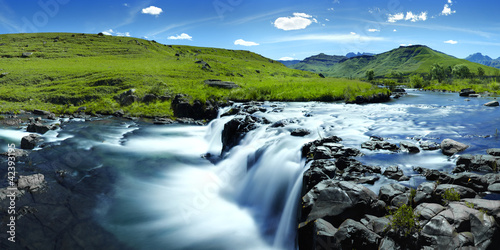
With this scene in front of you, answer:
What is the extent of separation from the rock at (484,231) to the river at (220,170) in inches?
146

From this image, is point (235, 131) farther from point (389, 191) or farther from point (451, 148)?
point (451, 148)

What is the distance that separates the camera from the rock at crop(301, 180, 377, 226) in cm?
825

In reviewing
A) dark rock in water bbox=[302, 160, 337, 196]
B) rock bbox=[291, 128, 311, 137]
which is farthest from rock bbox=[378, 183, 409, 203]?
rock bbox=[291, 128, 311, 137]

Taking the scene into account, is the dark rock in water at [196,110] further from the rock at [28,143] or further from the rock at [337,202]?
the rock at [337,202]

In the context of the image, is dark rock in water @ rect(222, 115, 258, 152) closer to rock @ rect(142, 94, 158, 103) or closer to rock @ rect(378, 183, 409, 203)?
rock @ rect(378, 183, 409, 203)

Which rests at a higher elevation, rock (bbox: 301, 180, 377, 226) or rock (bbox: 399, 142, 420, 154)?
rock (bbox: 399, 142, 420, 154)

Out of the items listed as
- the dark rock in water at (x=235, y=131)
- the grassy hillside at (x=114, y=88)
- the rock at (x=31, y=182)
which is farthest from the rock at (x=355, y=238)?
the grassy hillside at (x=114, y=88)

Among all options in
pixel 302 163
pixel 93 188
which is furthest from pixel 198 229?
pixel 93 188

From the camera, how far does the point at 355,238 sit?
7.09 meters

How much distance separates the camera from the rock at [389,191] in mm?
8844

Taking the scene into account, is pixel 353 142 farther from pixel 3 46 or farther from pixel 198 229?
pixel 3 46

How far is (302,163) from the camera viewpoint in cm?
1382

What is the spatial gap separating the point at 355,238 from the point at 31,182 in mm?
17230

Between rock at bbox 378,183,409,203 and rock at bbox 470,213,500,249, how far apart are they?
7.55 feet
